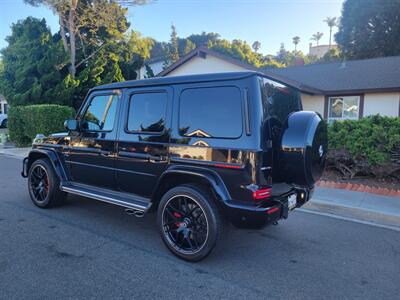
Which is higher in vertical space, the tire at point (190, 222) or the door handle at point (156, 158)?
the door handle at point (156, 158)

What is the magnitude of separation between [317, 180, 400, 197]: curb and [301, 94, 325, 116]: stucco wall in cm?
869

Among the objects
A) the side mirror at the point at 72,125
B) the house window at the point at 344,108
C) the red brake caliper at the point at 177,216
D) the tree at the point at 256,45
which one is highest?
the tree at the point at 256,45

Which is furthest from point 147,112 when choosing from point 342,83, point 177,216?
point 342,83

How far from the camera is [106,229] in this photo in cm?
429

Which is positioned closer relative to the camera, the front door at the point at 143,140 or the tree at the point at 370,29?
the front door at the point at 143,140

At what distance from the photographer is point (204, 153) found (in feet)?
10.9

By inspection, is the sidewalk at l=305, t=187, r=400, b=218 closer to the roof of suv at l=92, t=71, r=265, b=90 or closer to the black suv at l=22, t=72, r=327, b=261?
the black suv at l=22, t=72, r=327, b=261

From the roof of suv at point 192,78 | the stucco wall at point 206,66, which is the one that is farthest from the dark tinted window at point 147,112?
the stucco wall at point 206,66

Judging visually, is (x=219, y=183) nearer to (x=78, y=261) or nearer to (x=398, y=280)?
(x=78, y=261)

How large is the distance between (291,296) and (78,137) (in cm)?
371

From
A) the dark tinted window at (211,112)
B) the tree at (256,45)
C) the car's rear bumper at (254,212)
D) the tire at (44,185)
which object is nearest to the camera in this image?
the car's rear bumper at (254,212)

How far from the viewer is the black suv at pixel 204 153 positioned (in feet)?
10.2

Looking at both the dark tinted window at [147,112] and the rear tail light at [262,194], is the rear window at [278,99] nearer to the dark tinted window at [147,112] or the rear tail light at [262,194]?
the rear tail light at [262,194]

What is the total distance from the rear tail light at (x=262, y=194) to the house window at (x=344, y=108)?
1254cm
